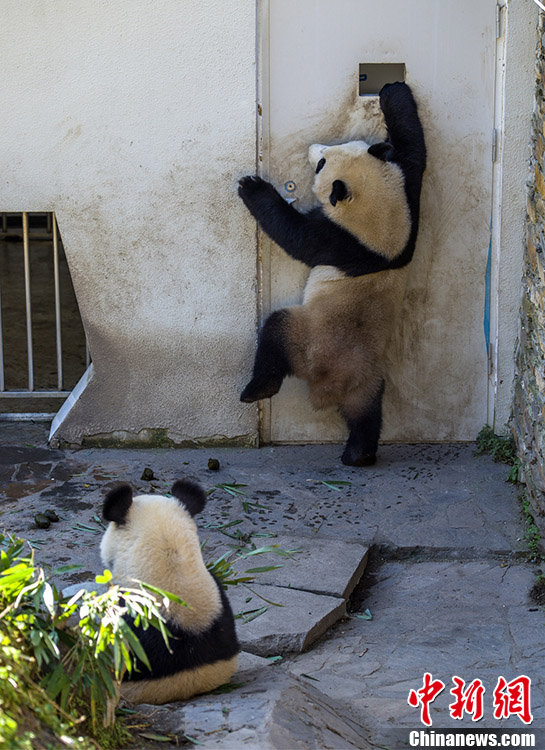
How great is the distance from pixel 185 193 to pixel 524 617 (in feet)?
9.87

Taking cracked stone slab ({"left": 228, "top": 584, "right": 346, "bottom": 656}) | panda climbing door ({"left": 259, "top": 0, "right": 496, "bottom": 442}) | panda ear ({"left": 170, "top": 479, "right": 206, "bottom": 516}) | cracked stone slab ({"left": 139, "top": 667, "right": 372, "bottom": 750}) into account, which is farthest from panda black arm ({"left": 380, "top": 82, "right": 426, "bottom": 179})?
cracked stone slab ({"left": 139, "top": 667, "right": 372, "bottom": 750})

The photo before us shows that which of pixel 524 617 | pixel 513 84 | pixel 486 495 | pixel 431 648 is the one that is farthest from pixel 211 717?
pixel 513 84

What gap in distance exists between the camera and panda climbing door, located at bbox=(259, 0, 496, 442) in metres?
5.44

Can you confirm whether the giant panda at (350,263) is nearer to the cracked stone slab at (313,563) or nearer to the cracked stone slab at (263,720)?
the cracked stone slab at (313,563)

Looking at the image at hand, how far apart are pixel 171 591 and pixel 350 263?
9.30ft

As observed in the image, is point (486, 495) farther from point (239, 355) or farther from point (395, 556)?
point (239, 355)

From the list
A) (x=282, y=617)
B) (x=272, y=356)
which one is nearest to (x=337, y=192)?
(x=272, y=356)

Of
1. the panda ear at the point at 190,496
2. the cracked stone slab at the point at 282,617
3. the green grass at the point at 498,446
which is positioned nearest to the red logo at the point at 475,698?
the cracked stone slab at the point at 282,617

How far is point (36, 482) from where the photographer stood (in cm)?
538

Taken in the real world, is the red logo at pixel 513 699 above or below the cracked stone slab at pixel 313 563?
below

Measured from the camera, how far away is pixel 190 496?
3.19m

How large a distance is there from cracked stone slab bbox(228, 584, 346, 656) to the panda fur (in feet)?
2.30

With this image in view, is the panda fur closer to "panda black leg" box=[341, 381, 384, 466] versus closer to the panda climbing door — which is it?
"panda black leg" box=[341, 381, 384, 466]

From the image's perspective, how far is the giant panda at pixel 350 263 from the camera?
531cm
